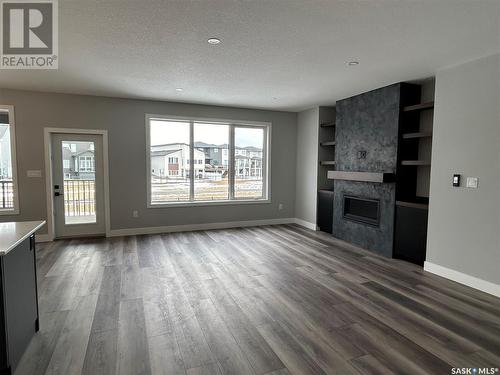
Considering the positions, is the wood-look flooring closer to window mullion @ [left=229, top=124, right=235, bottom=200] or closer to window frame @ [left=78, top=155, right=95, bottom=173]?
window frame @ [left=78, top=155, right=95, bottom=173]

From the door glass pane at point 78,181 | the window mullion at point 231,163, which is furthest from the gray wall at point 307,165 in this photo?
the door glass pane at point 78,181

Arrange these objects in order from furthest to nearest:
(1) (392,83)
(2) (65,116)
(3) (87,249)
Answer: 1. (2) (65,116)
2. (3) (87,249)
3. (1) (392,83)

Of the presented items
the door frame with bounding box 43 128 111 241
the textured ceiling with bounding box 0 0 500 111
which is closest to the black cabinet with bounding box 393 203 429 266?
the textured ceiling with bounding box 0 0 500 111

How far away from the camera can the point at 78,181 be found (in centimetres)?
551

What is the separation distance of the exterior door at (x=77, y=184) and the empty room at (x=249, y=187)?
4 cm

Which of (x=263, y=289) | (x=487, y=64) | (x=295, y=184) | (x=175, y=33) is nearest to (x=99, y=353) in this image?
(x=263, y=289)

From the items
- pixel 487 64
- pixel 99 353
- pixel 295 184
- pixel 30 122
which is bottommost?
pixel 99 353

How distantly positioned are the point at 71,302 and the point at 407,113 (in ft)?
16.7

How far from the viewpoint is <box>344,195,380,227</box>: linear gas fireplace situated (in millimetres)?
4926

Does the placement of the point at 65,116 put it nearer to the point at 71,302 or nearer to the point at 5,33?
the point at 5,33

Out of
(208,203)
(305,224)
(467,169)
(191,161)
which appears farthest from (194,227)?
(467,169)

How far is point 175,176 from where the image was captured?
6234mm

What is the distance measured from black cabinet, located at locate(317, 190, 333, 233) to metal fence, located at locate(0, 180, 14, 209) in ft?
19.3

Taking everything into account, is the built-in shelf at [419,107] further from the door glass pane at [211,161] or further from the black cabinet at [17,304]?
the black cabinet at [17,304]
